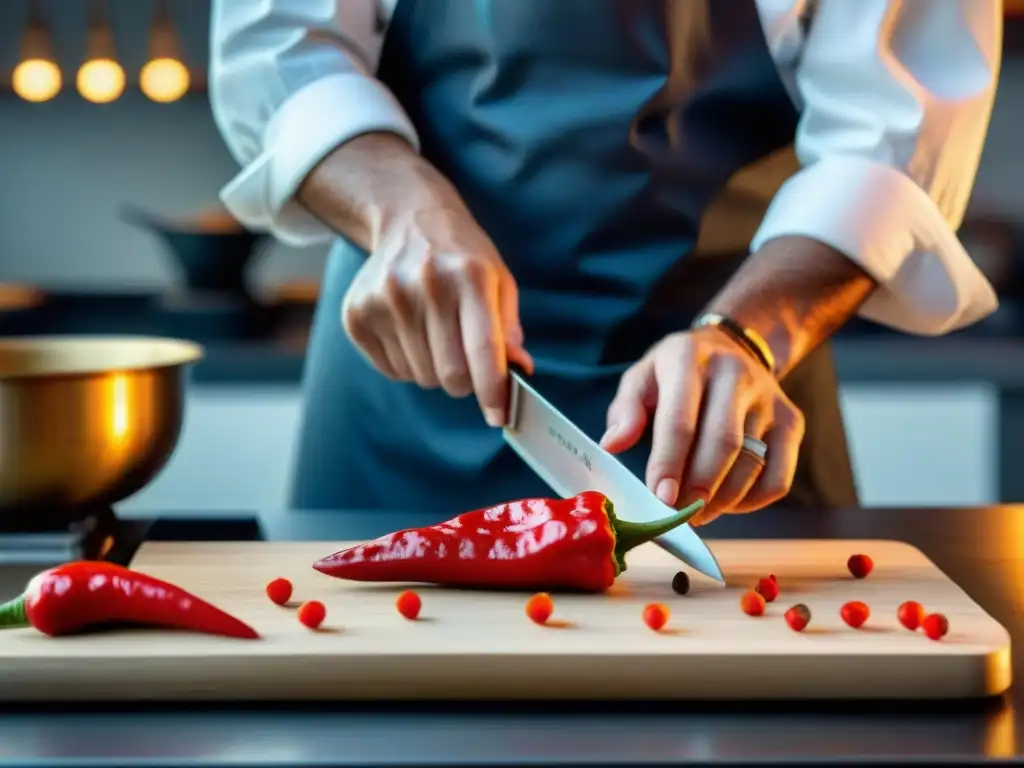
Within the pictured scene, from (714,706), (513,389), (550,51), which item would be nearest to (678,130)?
(550,51)

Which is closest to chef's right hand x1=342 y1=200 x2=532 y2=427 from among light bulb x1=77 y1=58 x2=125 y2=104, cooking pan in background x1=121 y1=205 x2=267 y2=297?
cooking pan in background x1=121 y1=205 x2=267 y2=297

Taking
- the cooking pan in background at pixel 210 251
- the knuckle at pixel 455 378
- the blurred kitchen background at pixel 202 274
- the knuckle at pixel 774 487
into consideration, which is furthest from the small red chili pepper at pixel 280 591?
the cooking pan in background at pixel 210 251

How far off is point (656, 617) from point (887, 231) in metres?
0.48

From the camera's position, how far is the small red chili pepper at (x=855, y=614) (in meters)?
0.78

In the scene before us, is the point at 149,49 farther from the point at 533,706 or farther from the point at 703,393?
the point at 533,706

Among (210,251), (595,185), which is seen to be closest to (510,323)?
(595,185)

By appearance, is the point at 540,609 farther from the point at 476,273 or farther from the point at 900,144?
the point at 900,144

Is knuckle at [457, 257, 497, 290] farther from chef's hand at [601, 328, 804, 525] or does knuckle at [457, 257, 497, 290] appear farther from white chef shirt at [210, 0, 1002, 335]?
white chef shirt at [210, 0, 1002, 335]

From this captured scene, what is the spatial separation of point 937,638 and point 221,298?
1955 millimetres

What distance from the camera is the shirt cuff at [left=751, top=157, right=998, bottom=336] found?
3.66 ft

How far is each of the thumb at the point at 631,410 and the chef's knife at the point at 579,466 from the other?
2 centimetres

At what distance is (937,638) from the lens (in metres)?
0.76

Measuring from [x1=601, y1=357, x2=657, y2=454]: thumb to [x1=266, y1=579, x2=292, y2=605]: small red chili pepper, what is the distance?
26cm

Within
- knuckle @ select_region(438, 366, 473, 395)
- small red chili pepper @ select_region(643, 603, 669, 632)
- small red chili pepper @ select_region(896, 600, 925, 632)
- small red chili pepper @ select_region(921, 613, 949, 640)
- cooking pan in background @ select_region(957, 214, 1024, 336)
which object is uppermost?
knuckle @ select_region(438, 366, 473, 395)
